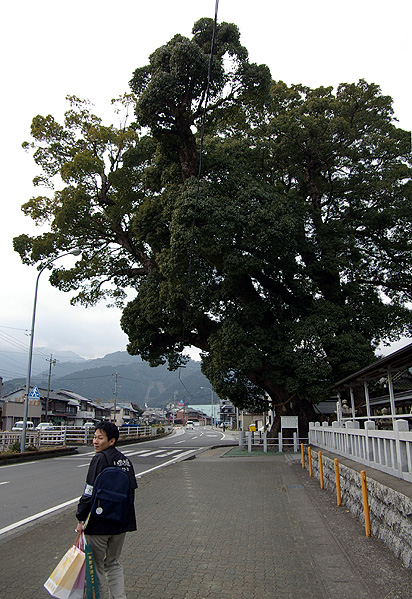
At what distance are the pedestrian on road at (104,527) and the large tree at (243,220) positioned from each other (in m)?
13.4

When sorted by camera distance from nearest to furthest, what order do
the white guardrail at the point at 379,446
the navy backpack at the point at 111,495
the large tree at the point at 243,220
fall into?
the navy backpack at the point at 111,495 → the white guardrail at the point at 379,446 → the large tree at the point at 243,220

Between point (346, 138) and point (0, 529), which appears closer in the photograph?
point (0, 529)

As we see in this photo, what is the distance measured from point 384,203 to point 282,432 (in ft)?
41.1

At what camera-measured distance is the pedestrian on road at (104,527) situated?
3.40 metres

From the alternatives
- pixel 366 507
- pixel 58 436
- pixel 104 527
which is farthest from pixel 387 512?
pixel 58 436

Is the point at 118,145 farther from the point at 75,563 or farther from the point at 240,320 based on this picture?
the point at 75,563

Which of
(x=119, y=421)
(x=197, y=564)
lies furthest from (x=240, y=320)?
(x=119, y=421)

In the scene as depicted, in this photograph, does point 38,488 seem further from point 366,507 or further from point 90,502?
point 90,502

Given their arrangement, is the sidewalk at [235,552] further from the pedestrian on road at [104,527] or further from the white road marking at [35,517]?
the pedestrian on road at [104,527]

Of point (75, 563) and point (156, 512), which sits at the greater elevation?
point (75, 563)

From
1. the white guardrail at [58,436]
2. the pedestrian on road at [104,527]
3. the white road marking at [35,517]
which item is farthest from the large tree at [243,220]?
the pedestrian on road at [104,527]

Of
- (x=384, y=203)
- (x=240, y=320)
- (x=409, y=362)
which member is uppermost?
(x=384, y=203)

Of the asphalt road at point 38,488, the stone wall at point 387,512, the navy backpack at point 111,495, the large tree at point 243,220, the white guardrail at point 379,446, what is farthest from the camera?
the large tree at point 243,220

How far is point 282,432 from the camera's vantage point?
21.7 m
